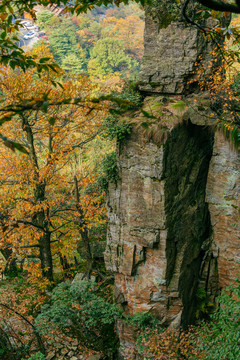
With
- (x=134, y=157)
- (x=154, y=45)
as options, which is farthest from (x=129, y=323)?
(x=154, y=45)

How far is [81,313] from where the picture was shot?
32.9 ft

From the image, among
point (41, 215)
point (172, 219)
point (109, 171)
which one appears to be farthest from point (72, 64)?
point (172, 219)

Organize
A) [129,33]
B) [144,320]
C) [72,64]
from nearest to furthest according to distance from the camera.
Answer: [144,320]
[72,64]
[129,33]

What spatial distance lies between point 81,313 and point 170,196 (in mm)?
4793

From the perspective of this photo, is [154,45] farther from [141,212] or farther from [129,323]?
[129,323]

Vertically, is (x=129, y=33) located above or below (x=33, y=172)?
above

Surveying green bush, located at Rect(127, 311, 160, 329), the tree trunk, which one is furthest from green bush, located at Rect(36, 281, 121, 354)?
the tree trunk

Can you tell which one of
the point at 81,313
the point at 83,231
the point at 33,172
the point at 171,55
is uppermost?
the point at 171,55

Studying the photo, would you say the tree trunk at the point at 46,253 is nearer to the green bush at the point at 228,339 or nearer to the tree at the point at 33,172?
the tree at the point at 33,172

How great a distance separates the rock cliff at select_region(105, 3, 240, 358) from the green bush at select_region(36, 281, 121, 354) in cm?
71

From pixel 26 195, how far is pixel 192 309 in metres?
7.30

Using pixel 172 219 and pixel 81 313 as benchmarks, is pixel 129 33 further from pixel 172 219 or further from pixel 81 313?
pixel 81 313

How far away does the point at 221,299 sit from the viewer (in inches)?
289

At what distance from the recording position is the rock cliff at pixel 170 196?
358 inches
